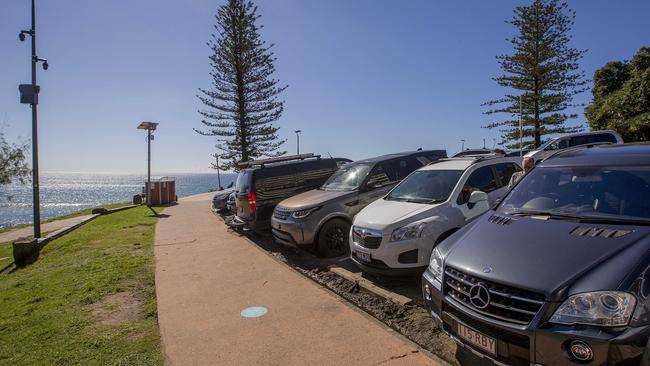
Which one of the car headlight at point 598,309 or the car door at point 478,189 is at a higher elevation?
the car door at point 478,189

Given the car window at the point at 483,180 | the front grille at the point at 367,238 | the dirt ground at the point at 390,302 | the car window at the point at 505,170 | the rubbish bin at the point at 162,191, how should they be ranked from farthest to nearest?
the rubbish bin at the point at 162,191, the car window at the point at 505,170, the car window at the point at 483,180, the front grille at the point at 367,238, the dirt ground at the point at 390,302

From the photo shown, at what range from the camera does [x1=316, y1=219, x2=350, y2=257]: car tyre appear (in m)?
6.93

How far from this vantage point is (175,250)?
877cm

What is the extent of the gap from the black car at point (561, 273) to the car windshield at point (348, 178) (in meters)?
3.98

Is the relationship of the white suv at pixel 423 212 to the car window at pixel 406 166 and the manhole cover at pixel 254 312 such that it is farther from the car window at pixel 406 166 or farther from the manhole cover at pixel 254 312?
the manhole cover at pixel 254 312

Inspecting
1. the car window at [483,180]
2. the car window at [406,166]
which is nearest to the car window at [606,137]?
the car window at [406,166]

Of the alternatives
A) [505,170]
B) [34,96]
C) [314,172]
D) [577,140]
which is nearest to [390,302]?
[505,170]

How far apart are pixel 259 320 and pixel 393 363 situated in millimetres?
1754

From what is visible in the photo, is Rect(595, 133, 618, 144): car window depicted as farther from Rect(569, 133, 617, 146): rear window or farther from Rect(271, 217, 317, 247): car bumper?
Rect(271, 217, 317, 247): car bumper

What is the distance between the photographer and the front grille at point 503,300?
2.32m

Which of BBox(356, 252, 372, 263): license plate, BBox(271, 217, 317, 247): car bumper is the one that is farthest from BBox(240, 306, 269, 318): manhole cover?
BBox(271, 217, 317, 247): car bumper

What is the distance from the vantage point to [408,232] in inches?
191

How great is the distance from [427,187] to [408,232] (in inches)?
47.6

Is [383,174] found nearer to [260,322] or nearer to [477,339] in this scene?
[260,322]
